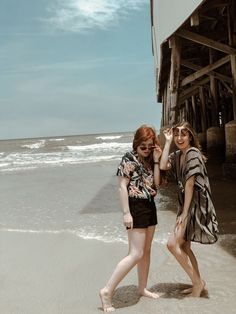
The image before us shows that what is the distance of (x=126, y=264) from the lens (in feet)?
10.6

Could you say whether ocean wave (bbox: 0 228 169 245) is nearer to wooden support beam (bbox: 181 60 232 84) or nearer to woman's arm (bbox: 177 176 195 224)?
woman's arm (bbox: 177 176 195 224)

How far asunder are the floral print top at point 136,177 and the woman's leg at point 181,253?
12.8 inches

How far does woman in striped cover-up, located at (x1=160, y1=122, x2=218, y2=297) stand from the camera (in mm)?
3189

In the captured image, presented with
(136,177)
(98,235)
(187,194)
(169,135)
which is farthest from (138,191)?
(98,235)

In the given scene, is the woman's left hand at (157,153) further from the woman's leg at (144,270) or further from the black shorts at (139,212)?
the woman's leg at (144,270)

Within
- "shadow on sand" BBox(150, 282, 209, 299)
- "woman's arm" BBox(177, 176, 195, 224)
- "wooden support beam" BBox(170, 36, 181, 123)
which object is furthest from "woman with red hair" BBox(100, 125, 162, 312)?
"wooden support beam" BBox(170, 36, 181, 123)

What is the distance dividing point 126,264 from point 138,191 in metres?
0.52

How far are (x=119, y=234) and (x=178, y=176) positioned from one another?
2.54m

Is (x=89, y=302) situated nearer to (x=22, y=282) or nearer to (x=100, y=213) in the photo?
(x=22, y=282)

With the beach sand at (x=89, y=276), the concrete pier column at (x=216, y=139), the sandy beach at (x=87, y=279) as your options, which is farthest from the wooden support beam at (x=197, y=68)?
the sandy beach at (x=87, y=279)

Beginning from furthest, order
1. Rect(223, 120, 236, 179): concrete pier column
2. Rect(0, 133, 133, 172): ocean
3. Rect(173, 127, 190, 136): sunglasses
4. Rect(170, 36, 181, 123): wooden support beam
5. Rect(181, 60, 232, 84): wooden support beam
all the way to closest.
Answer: Rect(0, 133, 133, 172): ocean < Rect(181, 60, 232, 84): wooden support beam < Rect(170, 36, 181, 123): wooden support beam < Rect(223, 120, 236, 179): concrete pier column < Rect(173, 127, 190, 136): sunglasses

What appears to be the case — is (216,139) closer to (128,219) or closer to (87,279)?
(87,279)

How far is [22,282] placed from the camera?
160 inches

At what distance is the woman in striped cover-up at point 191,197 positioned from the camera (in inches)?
126
